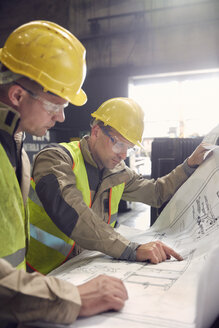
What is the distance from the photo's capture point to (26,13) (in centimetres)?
633

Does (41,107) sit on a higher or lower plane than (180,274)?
higher

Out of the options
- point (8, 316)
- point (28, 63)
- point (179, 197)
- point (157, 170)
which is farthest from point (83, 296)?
point (157, 170)

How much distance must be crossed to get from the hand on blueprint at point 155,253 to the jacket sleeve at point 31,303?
477 mm

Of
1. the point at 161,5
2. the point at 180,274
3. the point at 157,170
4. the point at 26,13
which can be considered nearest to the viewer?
the point at 180,274

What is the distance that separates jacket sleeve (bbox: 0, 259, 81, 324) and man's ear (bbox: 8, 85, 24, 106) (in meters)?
0.50

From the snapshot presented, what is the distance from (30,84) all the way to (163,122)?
21.4ft

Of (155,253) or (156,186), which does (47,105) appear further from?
(156,186)

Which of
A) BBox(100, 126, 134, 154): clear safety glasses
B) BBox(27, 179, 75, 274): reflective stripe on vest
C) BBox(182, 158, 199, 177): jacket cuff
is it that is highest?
BBox(100, 126, 134, 154): clear safety glasses

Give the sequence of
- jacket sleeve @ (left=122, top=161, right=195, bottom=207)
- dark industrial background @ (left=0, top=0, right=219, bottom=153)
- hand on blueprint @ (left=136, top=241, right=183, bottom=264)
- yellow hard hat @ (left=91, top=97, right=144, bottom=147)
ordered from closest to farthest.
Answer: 1. hand on blueprint @ (left=136, top=241, right=183, bottom=264)
2. yellow hard hat @ (left=91, top=97, right=144, bottom=147)
3. jacket sleeve @ (left=122, top=161, right=195, bottom=207)
4. dark industrial background @ (left=0, top=0, right=219, bottom=153)

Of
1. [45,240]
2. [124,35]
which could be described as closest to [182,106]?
[124,35]

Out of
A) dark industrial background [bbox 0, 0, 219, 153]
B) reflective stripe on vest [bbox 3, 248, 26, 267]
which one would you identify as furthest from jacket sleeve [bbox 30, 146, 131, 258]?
dark industrial background [bbox 0, 0, 219, 153]

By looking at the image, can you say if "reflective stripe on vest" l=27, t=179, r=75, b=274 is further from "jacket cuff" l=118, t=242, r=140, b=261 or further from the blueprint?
"jacket cuff" l=118, t=242, r=140, b=261

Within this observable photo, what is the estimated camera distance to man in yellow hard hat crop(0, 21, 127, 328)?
649 mm

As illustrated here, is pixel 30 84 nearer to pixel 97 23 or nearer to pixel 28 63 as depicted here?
pixel 28 63
